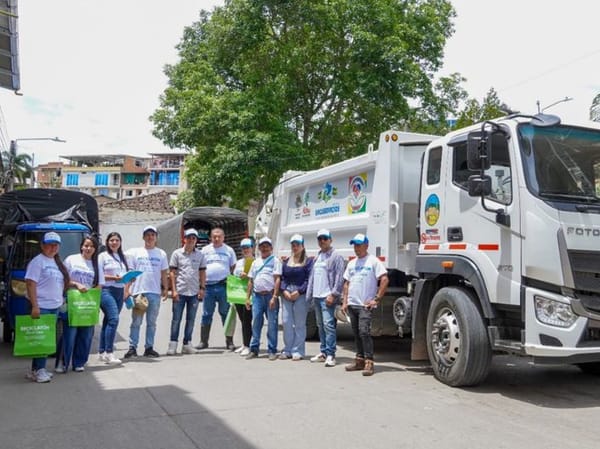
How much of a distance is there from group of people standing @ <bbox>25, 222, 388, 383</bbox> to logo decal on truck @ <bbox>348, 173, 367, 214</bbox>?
68 centimetres

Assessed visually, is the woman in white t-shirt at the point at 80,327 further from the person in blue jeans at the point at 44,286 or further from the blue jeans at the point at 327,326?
the blue jeans at the point at 327,326

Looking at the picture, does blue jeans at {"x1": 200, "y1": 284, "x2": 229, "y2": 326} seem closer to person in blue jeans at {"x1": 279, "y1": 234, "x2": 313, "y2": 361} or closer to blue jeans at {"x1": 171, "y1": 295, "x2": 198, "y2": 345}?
blue jeans at {"x1": 171, "y1": 295, "x2": 198, "y2": 345}

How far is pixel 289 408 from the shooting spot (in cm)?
552

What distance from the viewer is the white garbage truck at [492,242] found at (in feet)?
18.2

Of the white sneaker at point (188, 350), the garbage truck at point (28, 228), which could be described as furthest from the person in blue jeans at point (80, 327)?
the white sneaker at point (188, 350)

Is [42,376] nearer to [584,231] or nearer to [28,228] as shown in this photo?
[28,228]

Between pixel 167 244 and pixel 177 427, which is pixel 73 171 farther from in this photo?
pixel 177 427

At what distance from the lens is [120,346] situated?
9.46 meters

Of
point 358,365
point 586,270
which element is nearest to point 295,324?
point 358,365

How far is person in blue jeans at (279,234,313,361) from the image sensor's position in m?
8.20

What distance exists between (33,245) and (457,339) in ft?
21.1

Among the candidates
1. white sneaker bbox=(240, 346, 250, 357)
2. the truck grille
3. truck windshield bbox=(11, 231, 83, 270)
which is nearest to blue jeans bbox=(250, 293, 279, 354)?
white sneaker bbox=(240, 346, 250, 357)

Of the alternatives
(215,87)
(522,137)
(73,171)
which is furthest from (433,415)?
(73,171)

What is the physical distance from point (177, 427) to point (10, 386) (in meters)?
2.68
